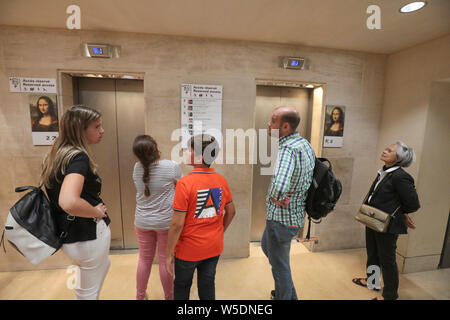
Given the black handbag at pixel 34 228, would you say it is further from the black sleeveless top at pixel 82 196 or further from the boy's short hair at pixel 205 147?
the boy's short hair at pixel 205 147

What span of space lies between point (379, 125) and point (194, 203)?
3071 mm

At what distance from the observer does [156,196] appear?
5.83 ft

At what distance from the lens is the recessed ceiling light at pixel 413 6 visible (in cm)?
177

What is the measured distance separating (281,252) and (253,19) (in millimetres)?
2233

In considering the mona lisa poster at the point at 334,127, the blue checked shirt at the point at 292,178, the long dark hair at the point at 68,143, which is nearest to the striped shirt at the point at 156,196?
the long dark hair at the point at 68,143

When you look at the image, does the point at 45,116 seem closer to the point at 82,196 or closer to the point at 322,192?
the point at 82,196

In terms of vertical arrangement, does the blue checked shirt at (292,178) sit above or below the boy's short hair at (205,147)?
below

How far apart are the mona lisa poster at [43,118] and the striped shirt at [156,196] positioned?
1484 millimetres

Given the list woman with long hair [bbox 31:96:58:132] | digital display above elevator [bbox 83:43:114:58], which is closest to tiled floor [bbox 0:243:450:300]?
woman with long hair [bbox 31:96:58:132]

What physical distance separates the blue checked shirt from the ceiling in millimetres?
1236

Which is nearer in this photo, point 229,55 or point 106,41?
point 106,41

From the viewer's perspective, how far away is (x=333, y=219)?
3.14 m
